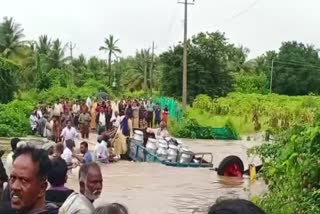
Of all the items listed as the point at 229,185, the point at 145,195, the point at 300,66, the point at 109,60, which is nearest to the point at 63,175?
the point at 145,195

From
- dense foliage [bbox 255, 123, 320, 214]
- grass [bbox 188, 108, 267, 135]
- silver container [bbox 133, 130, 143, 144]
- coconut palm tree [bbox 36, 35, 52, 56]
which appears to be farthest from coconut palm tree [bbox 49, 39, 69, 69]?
dense foliage [bbox 255, 123, 320, 214]

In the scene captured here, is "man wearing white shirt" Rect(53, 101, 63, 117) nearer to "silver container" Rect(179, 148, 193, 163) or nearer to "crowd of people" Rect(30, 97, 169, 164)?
"crowd of people" Rect(30, 97, 169, 164)

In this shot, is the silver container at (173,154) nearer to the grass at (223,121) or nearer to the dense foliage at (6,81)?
the grass at (223,121)

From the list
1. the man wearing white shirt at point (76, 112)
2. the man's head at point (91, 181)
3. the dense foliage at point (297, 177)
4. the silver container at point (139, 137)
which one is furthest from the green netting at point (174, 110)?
the man's head at point (91, 181)

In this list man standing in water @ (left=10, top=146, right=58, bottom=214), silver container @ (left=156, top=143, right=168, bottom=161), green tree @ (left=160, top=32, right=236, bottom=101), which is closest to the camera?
man standing in water @ (left=10, top=146, right=58, bottom=214)

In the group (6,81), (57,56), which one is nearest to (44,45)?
(57,56)

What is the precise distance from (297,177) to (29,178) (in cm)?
644

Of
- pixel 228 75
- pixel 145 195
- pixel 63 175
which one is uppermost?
pixel 228 75

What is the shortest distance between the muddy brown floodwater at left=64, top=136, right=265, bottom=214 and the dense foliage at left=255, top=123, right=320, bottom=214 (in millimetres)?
3009

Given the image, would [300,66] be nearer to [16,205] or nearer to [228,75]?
[228,75]

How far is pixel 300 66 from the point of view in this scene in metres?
74.2

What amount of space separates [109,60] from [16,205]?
271 ft

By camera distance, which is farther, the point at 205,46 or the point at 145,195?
the point at 205,46

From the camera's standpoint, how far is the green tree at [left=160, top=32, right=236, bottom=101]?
165 ft
